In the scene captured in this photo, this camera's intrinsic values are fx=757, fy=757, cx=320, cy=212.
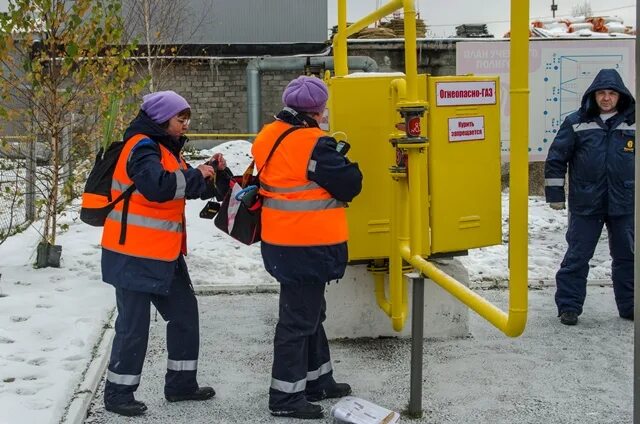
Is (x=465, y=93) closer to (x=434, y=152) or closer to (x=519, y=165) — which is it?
(x=434, y=152)

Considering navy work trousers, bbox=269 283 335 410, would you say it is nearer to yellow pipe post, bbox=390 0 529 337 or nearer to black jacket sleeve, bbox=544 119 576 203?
yellow pipe post, bbox=390 0 529 337

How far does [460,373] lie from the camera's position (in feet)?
14.2

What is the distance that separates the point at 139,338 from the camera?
150 inches

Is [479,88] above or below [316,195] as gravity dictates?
above

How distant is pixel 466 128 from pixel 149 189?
6.51 feet

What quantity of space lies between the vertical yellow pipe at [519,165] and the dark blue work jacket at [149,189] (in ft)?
5.42

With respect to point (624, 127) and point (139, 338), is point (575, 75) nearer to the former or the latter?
point (624, 127)

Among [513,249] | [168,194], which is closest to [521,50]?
[513,249]

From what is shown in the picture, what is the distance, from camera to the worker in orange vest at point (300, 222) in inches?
144

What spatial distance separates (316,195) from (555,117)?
593cm

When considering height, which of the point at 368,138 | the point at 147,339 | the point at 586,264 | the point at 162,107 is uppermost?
the point at 162,107

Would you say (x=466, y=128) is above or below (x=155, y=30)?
below

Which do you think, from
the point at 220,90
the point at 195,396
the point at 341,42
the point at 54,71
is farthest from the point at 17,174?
the point at 220,90

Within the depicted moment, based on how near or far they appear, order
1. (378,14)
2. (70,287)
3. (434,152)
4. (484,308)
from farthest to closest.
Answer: (70,287) < (378,14) < (434,152) < (484,308)
